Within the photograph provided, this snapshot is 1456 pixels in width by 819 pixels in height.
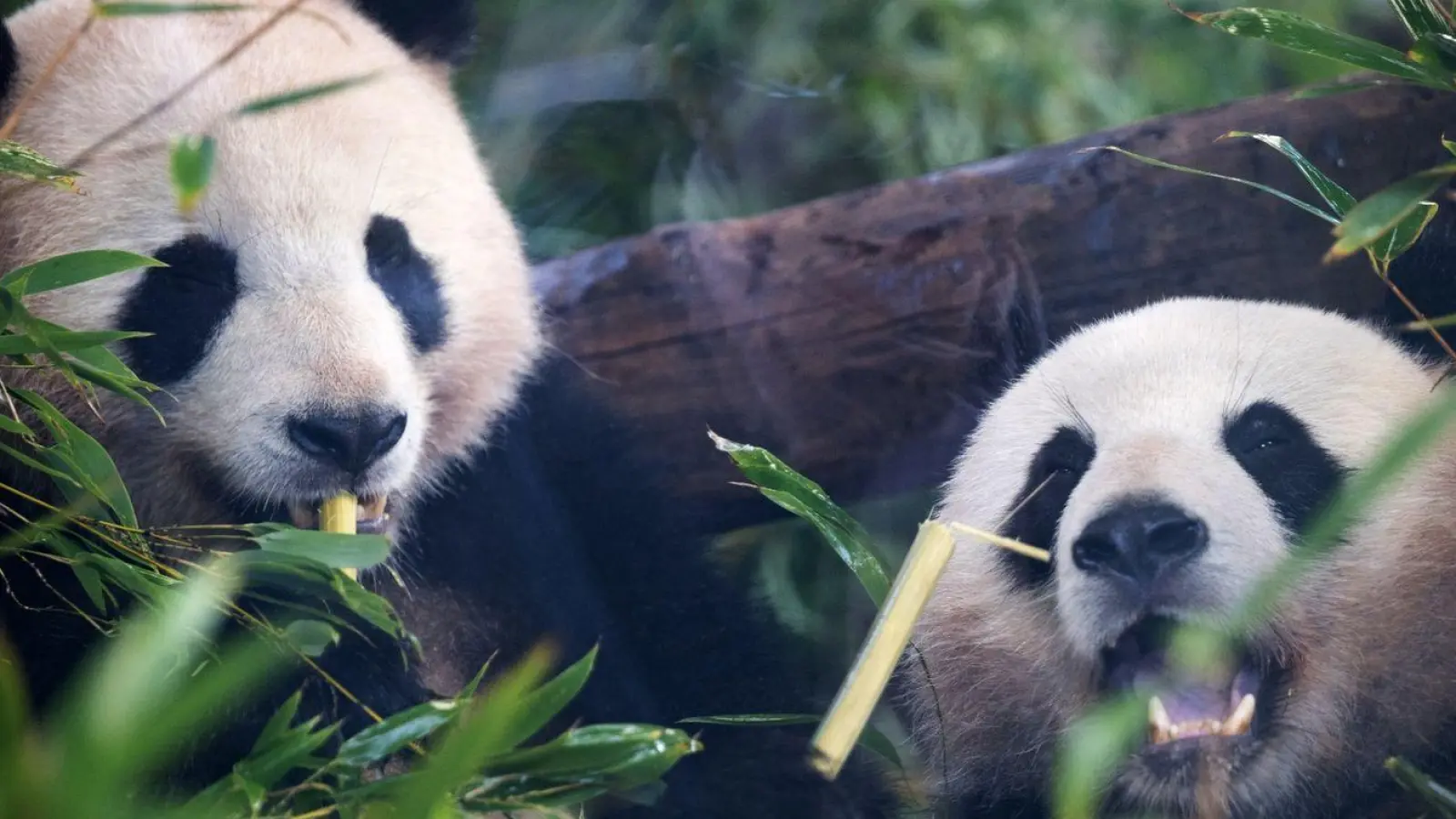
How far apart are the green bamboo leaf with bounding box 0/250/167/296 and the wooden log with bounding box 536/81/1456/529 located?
76 centimetres

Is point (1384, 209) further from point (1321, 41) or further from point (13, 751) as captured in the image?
point (13, 751)

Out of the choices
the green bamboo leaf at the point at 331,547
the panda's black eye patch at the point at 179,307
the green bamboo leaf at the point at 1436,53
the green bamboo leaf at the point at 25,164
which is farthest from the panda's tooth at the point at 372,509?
the green bamboo leaf at the point at 1436,53

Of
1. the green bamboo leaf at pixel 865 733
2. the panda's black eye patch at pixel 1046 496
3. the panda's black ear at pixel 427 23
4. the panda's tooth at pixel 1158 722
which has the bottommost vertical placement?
the green bamboo leaf at pixel 865 733

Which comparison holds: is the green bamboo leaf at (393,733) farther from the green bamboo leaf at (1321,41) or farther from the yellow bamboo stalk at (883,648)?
the green bamboo leaf at (1321,41)

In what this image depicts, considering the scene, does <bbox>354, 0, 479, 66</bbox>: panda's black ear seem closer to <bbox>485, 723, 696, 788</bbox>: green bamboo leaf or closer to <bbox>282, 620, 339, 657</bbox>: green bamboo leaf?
<bbox>282, 620, 339, 657</bbox>: green bamboo leaf

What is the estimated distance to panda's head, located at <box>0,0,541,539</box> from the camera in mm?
1347

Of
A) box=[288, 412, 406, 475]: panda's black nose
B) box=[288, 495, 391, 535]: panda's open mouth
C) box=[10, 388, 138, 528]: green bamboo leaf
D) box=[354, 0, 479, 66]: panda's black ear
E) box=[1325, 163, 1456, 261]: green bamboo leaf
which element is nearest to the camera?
box=[1325, 163, 1456, 261]: green bamboo leaf

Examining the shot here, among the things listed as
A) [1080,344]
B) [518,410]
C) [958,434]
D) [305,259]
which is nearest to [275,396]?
[305,259]

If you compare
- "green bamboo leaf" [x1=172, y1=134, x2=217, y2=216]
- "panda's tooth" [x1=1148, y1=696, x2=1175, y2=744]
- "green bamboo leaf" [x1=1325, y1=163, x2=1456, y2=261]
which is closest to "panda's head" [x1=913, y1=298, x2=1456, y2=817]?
"panda's tooth" [x1=1148, y1=696, x2=1175, y2=744]

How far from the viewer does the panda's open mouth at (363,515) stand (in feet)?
4.67

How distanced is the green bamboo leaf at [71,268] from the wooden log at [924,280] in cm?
A: 76

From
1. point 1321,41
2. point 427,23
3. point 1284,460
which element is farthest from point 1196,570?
point 427,23

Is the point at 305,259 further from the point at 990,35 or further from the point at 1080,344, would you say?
the point at 990,35

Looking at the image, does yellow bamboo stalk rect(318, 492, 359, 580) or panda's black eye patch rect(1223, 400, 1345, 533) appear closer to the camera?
panda's black eye patch rect(1223, 400, 1345, 533)
